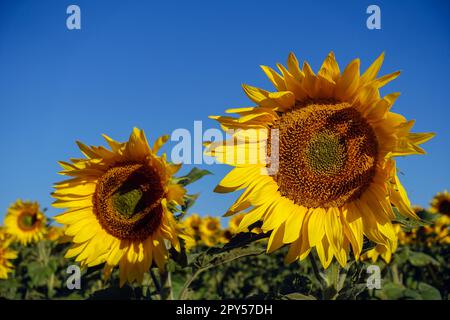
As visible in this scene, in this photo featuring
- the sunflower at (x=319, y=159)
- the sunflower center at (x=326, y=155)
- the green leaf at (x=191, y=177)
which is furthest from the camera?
the green leaf at (x=191, y=177)

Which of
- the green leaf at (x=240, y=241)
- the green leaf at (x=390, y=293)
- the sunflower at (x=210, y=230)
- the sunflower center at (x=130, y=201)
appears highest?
the sunflower center at (x=130, y=201)

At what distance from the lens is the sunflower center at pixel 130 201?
141 inches

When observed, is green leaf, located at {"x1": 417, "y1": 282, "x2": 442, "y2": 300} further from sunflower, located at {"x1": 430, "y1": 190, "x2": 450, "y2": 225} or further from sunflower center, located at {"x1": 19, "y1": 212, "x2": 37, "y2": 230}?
sunflower center, located at {"x1": 19, "y1": 212, "x2": 37, "y2": 230}

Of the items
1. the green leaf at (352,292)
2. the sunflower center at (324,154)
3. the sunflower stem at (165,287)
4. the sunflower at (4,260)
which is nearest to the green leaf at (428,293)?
the green leaf at (352,292)

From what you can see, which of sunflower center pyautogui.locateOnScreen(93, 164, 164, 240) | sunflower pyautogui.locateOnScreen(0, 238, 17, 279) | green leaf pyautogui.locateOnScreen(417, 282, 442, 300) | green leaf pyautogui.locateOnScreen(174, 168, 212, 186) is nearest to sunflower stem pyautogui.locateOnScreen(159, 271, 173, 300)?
sunflower center pyautogui.locateOnScreen(93, 164, 164, 240)

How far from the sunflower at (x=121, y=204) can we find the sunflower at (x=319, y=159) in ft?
1.84

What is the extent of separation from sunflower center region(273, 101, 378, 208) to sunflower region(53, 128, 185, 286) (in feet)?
2.57

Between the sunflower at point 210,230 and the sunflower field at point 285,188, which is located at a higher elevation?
the sunflower field at point 285,188

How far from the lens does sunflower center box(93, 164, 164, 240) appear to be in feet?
11.8

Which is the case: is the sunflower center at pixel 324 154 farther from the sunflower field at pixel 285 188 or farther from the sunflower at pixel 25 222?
the sunflower at pixel 25 222

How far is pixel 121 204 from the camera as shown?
3760mm
